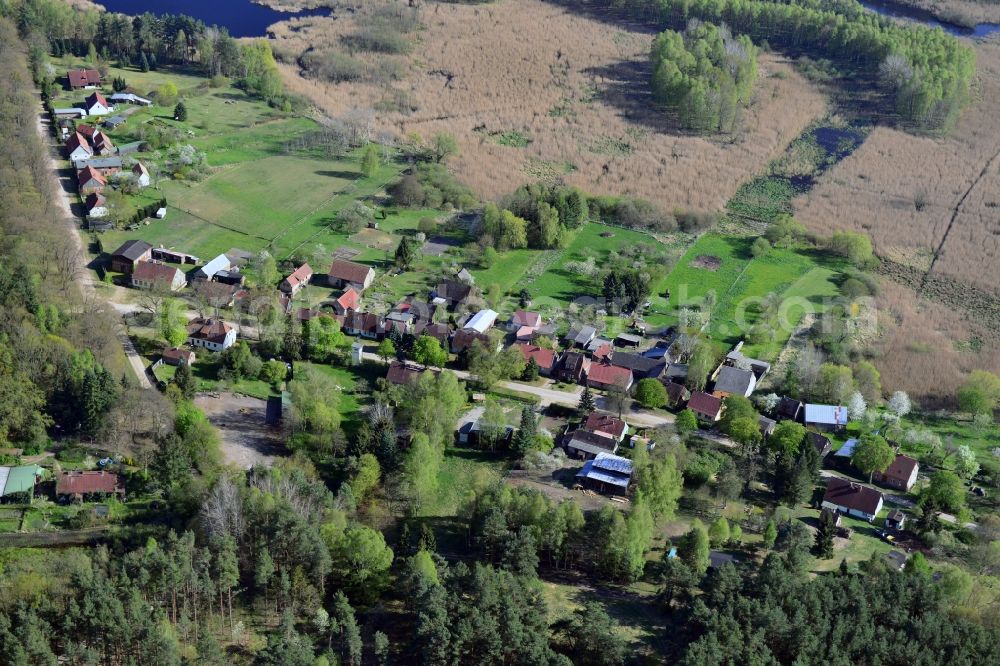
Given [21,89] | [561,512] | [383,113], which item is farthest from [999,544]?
[21,89]

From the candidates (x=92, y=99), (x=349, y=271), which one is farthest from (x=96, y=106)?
(x=349, y=271)

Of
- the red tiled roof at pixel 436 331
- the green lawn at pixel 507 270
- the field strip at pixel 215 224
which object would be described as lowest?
the red tiled roof at pixel 436 331

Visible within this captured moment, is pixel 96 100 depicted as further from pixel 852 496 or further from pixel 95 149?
pixel 852 496

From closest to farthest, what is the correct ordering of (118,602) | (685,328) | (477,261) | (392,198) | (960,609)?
(118,602) < (960,609) < (685,328) < (477,261) < (392,198)

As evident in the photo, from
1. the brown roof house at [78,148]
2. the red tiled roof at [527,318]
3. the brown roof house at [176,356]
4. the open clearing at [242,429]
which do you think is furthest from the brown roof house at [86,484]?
the brown roof house at [78,148]

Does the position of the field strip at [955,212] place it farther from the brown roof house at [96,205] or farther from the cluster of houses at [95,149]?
the cluster of houses at [95,149]

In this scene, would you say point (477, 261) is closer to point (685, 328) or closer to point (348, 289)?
point (348, 289)

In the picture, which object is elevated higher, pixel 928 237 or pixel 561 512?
pixel 928 237

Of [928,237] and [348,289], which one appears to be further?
[928,237]
